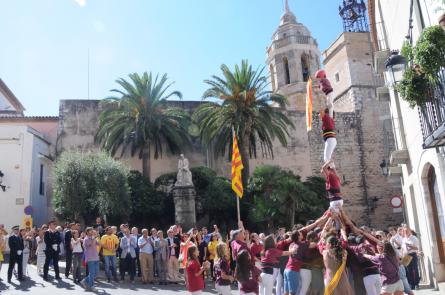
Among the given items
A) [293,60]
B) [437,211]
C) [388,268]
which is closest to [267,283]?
[388,268]

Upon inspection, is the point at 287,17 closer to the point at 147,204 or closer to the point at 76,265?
the point at 147,204

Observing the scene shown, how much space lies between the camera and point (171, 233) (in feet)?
45.5

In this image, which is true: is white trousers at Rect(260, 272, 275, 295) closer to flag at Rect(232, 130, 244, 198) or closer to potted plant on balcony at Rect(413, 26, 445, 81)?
potted plant on balcony at Rect(413, 26, 445, 81)

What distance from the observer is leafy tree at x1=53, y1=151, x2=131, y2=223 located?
21891 mm

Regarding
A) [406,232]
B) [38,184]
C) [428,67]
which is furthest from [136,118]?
[428,67]

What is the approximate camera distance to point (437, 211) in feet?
40.1

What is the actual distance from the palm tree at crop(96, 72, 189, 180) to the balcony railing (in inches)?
773

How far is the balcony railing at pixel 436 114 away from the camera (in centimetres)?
811

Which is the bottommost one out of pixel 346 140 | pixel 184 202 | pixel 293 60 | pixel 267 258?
pixel 267 258

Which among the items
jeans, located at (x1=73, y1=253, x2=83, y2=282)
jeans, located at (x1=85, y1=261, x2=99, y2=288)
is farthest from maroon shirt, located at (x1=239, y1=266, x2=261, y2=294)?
jeans, located at (x1=73, y1=253, x2=83, y2=282)

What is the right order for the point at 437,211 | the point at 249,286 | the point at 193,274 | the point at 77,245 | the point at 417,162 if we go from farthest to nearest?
1. the point at 417,162
2. the point at 77,245
3. the point at 437,211
4. the point at 193,274
5. the point at 249,286

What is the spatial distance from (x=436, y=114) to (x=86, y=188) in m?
17.6

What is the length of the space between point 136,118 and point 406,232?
726 inches

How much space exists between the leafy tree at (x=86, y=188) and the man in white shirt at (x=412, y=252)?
48.7 feet
